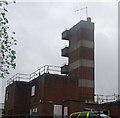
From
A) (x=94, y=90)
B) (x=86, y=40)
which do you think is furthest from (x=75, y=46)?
(x=94, y=90)

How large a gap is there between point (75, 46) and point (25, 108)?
40.0ft

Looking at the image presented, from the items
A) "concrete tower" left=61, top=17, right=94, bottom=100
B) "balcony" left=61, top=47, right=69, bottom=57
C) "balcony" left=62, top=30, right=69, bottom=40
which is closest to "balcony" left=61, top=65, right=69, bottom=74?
"concrete tower" left=61, top=17, right=94, bottom=100

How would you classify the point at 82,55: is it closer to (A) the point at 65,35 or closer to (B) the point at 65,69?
(B) the point at 65,69

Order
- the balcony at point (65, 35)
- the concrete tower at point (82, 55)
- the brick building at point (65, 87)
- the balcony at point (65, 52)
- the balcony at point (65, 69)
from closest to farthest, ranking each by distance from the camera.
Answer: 1. the brick building at point (65, 87)
2. the concrete tower at point (82, 55)
3. the balcony at point (65, 69)
4. the balcony at point (65, 52)
5. the balcony at point (65, 35)

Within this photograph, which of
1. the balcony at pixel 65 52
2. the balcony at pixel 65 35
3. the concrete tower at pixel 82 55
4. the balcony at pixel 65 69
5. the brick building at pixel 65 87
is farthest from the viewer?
the balcony at pixel 65 35

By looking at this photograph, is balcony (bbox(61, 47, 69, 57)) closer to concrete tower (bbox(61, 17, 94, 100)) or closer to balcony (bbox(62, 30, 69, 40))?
concrete tower (bbox(61, 17, 94, 100))

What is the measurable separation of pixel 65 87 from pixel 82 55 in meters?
7.82

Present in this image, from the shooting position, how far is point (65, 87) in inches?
1529

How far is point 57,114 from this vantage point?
37219mm

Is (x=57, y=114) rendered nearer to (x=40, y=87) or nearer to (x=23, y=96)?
(x=40, y=87)

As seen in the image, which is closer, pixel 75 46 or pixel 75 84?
pixel 75 84

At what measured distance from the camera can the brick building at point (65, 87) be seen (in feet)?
122

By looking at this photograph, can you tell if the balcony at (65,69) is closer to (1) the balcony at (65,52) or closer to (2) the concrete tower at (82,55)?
(2) the concrete tower at (82,55)

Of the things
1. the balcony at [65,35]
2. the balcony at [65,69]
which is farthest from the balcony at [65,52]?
the balcony at [65,69]
